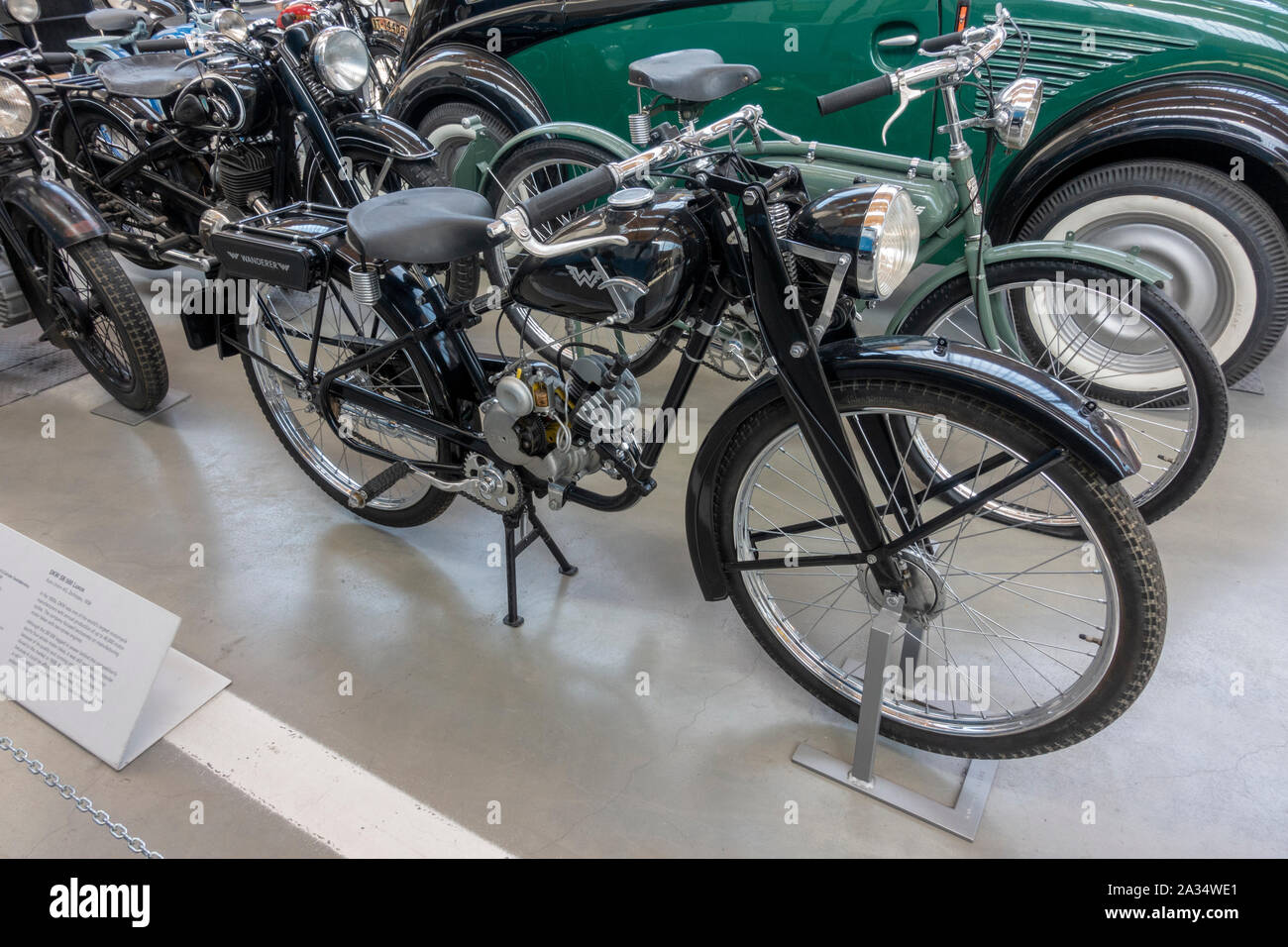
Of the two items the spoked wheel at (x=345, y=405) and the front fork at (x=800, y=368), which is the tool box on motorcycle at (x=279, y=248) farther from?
the front fork at (x=800, y=368)

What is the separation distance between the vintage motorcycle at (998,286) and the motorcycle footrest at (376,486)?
542mm

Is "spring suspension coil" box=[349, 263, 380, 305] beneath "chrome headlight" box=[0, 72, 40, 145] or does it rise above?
beneath

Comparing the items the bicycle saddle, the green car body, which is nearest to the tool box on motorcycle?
the green car body

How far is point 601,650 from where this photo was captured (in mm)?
2092

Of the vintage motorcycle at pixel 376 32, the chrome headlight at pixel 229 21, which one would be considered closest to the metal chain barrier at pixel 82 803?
the chrome headlight at pixel 229 21

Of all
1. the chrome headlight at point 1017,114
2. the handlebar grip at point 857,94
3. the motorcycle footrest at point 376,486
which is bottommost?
the motorcycle footrest at point 376,486

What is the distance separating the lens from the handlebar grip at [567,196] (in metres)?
1.37

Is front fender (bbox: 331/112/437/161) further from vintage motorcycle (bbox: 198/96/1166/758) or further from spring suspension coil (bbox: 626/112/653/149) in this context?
spring suspension coil (bbox: 626/112/653/149)

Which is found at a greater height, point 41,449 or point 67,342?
point 67,342

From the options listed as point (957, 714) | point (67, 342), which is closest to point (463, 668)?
point (957, 714)

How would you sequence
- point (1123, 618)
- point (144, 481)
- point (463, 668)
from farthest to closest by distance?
point (144, 481), point (463, 668), point (1123, 618)

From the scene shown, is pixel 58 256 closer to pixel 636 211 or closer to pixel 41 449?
pixel 41 449

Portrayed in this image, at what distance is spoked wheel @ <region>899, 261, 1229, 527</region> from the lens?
2.16 metres
